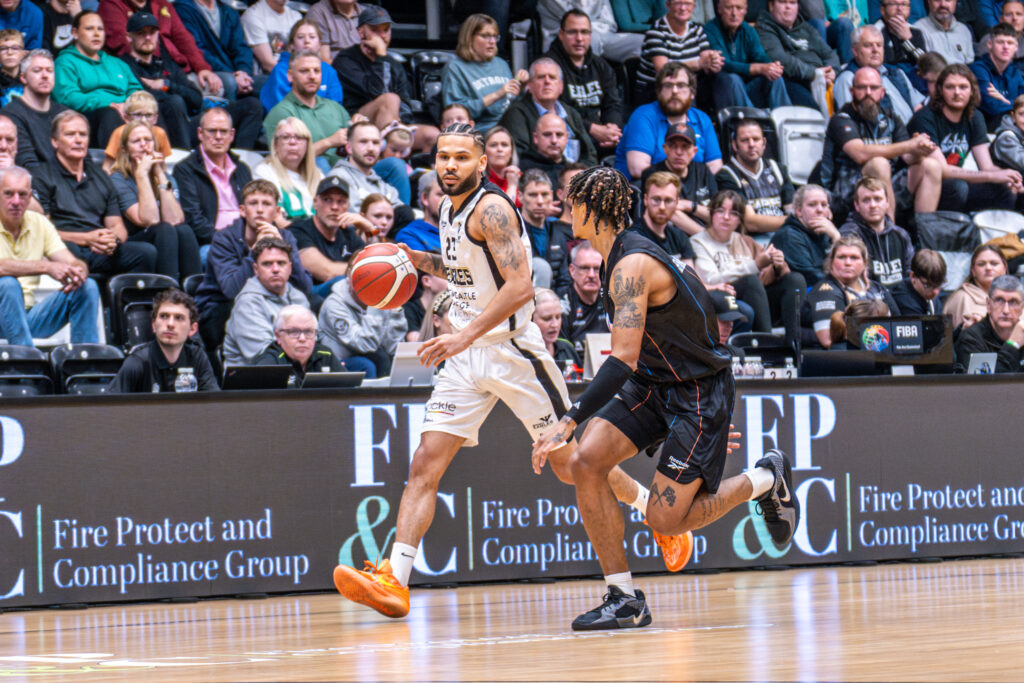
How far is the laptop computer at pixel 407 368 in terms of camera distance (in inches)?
338

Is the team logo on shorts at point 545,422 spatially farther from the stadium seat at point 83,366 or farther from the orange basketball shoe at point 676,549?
the stadium seat at point 83,366

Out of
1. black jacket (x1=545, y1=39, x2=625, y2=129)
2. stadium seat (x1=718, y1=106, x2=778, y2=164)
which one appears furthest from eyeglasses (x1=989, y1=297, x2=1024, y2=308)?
black jacket (x1=545, y1=39, x2=625, y2=129)

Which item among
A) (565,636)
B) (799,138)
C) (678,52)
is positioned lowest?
(565,636)

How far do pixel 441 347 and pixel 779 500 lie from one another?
1812 millimetres

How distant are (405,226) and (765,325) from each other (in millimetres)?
3130

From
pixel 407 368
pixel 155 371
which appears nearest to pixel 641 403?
pixel 407 368

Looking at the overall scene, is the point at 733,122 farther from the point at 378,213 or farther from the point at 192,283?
the point at 192,283

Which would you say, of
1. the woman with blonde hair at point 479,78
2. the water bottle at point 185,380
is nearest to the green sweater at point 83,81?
the woman with blonde hair at point 479,78

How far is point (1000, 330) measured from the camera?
10.8 meters

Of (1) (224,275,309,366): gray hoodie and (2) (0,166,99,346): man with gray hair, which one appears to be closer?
(2) (0,166,99,346): man with gray hair

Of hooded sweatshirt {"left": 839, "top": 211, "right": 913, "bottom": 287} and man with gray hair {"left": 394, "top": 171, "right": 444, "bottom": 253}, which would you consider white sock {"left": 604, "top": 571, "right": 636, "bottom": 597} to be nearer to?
man with gray hair {"left": 394, "top": 171, "right": 444, "bottom": 253}

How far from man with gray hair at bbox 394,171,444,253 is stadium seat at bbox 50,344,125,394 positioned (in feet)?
8.70

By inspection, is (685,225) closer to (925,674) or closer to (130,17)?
(130,17)

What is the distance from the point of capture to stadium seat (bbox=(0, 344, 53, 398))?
8596 mm
